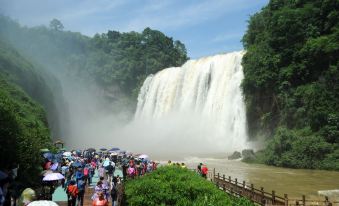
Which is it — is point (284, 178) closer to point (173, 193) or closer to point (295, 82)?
point (173, 193)

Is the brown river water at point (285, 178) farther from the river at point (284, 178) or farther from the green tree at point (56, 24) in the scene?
the green tree at point (56, 24)

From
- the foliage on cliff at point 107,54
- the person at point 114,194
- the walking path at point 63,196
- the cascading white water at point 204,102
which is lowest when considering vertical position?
the walking path at point 63,196

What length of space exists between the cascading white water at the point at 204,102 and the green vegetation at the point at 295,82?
292 centimetres

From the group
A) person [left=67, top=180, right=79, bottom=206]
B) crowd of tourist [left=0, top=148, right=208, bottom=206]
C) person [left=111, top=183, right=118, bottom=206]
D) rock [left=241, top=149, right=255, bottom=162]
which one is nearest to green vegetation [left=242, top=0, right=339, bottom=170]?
rock [left=241, top=149, right=255, bottom=162]

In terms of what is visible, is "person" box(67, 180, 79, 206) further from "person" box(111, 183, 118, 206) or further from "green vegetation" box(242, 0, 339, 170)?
"green vegetation" box(242, 0, 339, 170)

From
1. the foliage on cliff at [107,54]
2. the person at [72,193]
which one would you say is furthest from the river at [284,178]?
the foliage on cliff at [107,54]

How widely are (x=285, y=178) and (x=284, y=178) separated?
7 cm

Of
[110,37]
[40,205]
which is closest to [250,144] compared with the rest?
[40,205]

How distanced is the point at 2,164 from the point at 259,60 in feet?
106

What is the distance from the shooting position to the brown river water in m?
21.8

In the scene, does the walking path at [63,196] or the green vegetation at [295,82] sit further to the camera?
the green vegetation at [295,82]

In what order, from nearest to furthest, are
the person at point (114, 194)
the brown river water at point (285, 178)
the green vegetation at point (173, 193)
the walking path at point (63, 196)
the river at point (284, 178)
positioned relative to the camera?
the green vegetation at point (173, 193) < the person at point (114, 194) < the walking path at point (63, 196) < the brown river water at point (285, 178) < the river at point (284, 178)

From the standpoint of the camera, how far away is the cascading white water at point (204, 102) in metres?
48.2

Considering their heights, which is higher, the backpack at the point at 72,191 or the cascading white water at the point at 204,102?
the cascading white water at the point at 204,102
